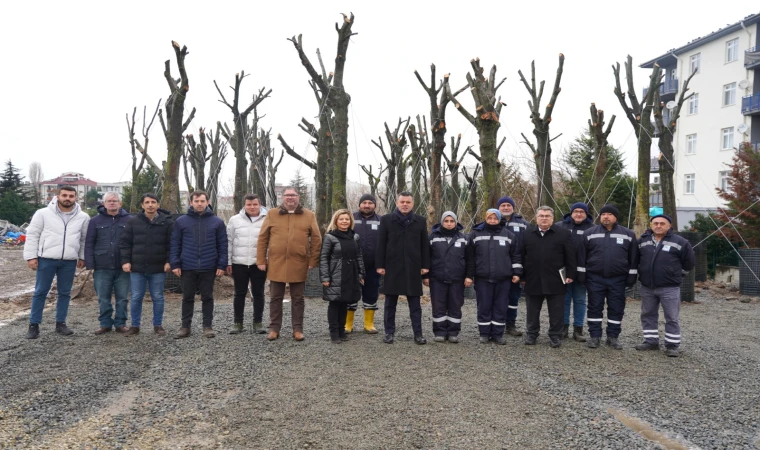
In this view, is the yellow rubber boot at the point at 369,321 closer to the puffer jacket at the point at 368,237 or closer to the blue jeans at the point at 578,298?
the puffer jacket at the point at 368,237

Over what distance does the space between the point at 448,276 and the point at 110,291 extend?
12.8ft

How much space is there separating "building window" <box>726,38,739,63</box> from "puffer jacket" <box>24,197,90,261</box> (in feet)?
112

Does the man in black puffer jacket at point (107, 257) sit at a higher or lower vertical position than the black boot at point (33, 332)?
higher

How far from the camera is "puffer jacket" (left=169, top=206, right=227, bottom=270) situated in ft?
22.2

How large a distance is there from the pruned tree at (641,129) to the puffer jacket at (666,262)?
6.01m

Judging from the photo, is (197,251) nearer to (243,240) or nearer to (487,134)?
(243,240)

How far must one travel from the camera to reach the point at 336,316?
664cm

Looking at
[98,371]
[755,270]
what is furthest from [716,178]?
[98,371]

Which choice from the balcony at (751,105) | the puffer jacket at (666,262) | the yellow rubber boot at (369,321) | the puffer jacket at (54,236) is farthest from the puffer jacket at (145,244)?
the balcony at (751,105)

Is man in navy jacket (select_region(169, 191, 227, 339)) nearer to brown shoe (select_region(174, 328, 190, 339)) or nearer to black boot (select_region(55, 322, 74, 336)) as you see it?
brown shoe (select_region(174, 328, 190, 339))

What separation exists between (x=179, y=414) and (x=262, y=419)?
0.61 m

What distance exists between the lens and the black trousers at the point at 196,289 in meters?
6.79

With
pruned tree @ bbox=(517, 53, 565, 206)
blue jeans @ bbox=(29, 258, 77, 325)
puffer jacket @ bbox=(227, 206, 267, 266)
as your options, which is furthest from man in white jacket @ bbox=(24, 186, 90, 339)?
pruned tree @ bbox=(517, 53, 565, 206)

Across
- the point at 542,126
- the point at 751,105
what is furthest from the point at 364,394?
the point at 751,105
